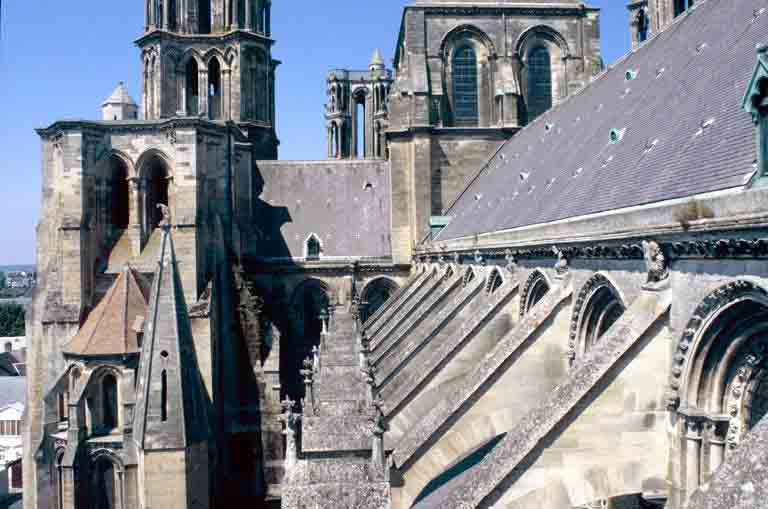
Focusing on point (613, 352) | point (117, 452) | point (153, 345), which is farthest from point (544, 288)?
point (117, 452)

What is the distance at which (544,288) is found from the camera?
45.8ft

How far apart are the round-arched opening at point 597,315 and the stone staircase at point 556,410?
223 cm

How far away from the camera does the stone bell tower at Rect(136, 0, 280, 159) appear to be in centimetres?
3819

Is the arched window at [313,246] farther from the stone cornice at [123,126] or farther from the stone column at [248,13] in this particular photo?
the stone column at [248,13]

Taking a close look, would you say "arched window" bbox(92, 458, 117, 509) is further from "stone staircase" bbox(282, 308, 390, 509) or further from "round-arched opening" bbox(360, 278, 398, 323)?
"round-arched opening" bbox(360, 278, 398, 323)

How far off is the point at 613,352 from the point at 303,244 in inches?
1087

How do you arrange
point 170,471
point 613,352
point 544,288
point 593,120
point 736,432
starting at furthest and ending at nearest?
point 170,471
point 593,120
point 544,288
point 613,352
point 736,432

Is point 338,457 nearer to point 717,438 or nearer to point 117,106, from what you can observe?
point 717,438

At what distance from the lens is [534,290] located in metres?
14.3

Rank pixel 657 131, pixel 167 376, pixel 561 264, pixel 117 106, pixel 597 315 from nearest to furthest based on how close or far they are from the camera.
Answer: pixel 597 315 < pixel 561 264 < pixel 657 131 < pixel 167 376 < pixel 117 106

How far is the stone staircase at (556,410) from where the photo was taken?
7918 millimetres

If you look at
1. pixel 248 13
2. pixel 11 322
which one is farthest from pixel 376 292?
pixel 11 322

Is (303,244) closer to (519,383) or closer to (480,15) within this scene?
(480,15)

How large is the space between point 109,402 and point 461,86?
21.5 meters
